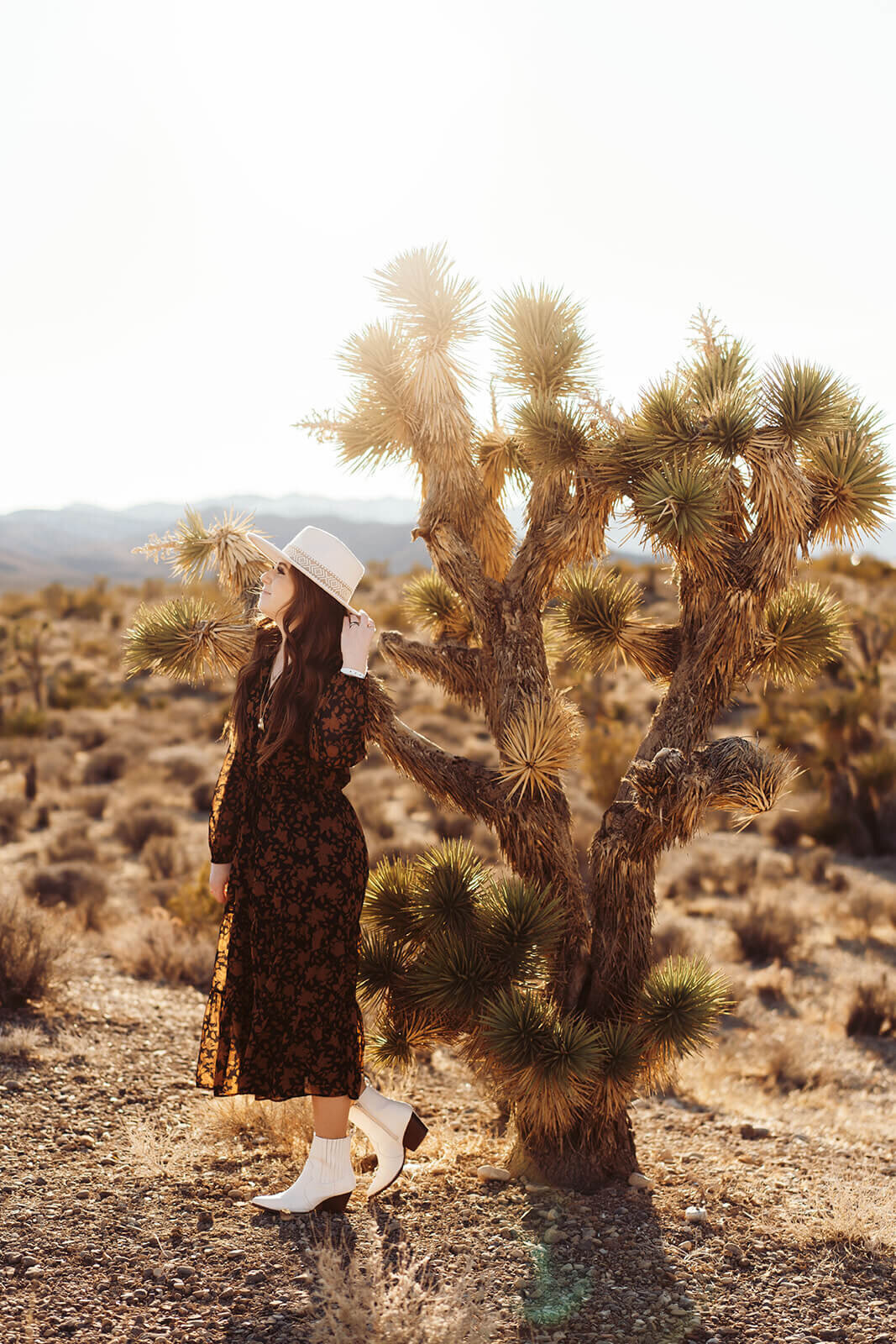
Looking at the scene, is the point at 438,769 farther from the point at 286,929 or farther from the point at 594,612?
the point at 594,612

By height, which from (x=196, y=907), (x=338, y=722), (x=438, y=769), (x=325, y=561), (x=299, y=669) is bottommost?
(x=196, y=907)

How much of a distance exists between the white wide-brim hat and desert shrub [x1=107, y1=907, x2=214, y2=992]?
436cm

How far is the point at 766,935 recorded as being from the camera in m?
9.05

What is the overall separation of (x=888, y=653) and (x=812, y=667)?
18868 millimetres

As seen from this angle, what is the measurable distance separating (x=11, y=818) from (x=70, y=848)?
1.90m

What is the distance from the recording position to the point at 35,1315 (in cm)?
299

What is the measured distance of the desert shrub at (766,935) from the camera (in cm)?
901

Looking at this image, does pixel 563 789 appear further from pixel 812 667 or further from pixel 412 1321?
pixel 412 1321

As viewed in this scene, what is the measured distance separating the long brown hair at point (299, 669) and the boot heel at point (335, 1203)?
5.10ft

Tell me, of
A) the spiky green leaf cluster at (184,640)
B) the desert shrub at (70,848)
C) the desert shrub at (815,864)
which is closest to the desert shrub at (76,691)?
the desert shrub at (70,848)

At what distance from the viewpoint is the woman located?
340 centimetres

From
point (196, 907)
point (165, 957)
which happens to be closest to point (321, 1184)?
point (165, 957)

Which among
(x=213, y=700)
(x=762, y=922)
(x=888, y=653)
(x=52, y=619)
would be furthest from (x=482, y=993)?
(x=52, y=619)

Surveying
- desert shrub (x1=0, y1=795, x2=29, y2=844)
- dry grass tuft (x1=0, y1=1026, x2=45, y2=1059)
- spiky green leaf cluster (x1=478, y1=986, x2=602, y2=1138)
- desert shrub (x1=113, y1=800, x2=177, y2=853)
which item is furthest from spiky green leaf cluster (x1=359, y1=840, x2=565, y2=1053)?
desert shrub (x1=0, y1=795, x2=29, y2=844)
